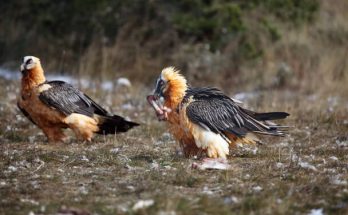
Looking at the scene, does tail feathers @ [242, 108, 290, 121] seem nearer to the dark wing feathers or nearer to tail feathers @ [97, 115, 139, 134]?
the dark wing feathers

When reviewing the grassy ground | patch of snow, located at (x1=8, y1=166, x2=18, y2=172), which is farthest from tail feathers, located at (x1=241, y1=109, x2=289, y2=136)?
patch of snow, located at (x1=8, y1=166, x2=18, y2=172)

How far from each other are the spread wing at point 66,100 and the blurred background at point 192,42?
6.30m

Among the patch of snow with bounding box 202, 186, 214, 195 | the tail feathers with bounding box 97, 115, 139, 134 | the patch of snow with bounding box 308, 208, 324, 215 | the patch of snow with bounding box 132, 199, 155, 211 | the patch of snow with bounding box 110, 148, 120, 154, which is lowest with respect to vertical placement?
the patch of snow with bounding box 308, 208, 324, 215

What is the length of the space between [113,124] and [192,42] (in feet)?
27.0

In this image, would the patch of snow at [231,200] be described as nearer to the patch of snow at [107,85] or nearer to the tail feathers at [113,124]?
the tail feathers at [113,124]

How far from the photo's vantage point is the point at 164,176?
8.00 meters

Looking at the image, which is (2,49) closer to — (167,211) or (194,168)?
(194,168)

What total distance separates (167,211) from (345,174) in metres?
2.53

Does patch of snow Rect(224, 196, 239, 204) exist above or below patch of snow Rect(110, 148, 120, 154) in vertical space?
below

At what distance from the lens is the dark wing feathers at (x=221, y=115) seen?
9117 mm

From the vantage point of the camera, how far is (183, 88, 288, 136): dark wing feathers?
9.12 m

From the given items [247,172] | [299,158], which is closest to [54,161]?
[247,172]

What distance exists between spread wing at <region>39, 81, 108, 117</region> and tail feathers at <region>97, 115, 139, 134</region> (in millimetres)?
109

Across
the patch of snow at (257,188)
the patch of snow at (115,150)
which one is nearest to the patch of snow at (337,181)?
the patch of snow at (257,188)
